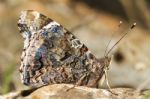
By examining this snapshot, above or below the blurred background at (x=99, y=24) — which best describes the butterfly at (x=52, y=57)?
below

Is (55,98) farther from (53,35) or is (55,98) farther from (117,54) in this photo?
(117,54)

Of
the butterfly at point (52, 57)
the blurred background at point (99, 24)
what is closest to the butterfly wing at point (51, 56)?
the butterfly at point (52, 57)

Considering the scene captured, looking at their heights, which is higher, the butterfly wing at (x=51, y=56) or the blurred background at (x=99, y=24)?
the blurred background at (x=99, y=24)

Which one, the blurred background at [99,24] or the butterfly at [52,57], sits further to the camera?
the blurred background at [99,24]

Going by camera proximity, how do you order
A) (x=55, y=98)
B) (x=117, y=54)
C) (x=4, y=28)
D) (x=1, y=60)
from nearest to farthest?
1. (x=55, y=98)
2. (x=1, y=60)
3. (x=117, y=54)
4. (x=4, y=28)

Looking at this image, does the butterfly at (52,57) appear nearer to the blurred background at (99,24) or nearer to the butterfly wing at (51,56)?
the butterfly wing at (51,56)

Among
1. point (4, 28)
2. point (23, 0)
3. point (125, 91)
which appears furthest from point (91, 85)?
point (23, 0)
